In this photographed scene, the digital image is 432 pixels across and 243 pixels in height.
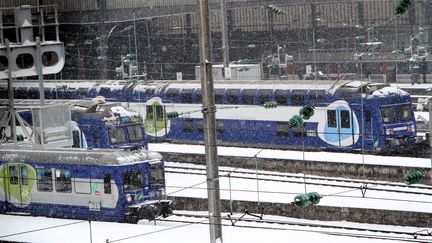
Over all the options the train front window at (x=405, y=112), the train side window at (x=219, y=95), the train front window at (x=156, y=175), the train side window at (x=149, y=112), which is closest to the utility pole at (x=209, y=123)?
the train front window at (x=156, y=175)

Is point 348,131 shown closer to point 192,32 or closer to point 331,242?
point 331,242

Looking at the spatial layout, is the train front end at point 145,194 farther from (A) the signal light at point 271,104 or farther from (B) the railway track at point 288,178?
(A) the signal light at point 271,104

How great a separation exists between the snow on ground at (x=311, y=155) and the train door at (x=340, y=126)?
29 cm

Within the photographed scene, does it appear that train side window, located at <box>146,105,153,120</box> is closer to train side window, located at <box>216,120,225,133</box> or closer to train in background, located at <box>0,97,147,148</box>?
train side window, located at <box>216,120,225,133</box>

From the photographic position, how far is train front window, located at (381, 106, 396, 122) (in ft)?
65.7

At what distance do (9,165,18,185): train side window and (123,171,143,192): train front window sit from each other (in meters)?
2.32

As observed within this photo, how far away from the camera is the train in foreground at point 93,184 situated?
52.4 ft

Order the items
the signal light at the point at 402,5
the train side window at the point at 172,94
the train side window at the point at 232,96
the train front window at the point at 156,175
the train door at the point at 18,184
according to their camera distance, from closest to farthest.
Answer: the signal light at the point at 402,5, the train front window at the point at 156,175, the train door at the point at 18,184, the train side window at the point at 232,96, the train side window at the point at 172,94

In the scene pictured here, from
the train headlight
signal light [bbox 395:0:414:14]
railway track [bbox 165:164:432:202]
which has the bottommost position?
railway track [bbox 165:164:432:202]

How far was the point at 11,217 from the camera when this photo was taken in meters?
17.1

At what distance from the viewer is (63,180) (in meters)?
16.4

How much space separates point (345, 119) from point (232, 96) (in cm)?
332

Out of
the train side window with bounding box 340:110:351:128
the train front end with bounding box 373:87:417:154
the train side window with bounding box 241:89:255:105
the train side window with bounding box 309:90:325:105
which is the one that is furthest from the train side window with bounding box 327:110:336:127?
the train side window with bounding box 241:89:255:105

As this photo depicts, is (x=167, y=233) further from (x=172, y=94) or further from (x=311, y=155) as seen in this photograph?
(x=172, y=94)
